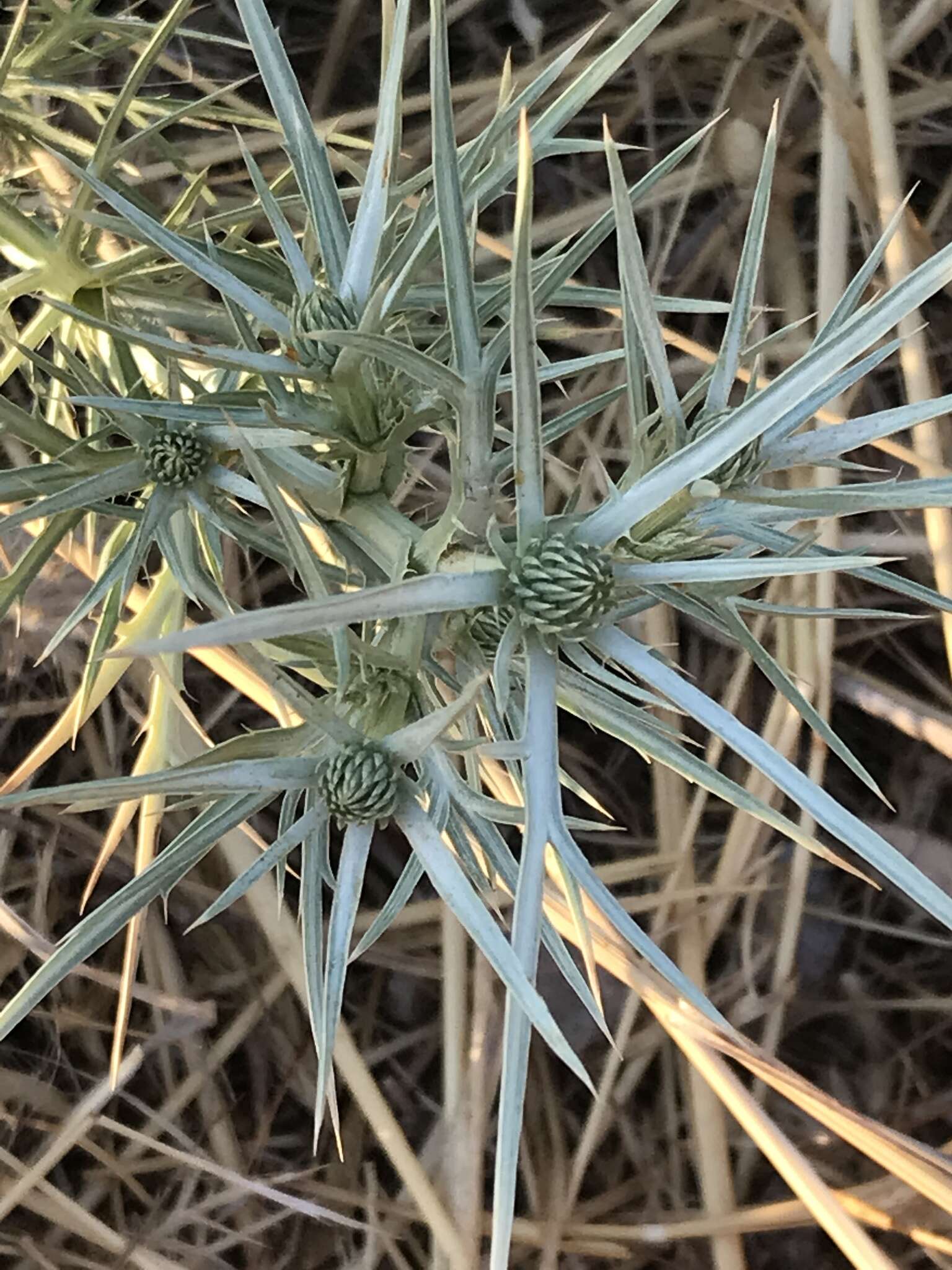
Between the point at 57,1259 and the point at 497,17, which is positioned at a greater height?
the point at 497,17

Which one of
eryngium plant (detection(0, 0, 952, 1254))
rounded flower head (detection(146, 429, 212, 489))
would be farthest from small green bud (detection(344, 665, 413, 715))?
rounded flower head (detection(146, 429, 212, 489))

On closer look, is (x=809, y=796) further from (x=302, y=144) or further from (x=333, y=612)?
(x=302, y=144)

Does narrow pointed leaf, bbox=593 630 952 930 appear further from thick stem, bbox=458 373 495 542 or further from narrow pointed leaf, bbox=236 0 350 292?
narrow pointed leaf, bbox=236 0 350 292

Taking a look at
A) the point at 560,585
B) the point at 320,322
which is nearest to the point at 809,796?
the point at 560,585

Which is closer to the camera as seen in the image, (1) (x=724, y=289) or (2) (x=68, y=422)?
(2) (x=68, y=422)

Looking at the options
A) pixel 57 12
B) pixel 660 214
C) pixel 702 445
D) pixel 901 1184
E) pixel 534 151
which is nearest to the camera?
pixel 702 445

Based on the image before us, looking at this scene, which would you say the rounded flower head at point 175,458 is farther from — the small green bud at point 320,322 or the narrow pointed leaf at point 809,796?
the narrow pointed leaf at point 809,796

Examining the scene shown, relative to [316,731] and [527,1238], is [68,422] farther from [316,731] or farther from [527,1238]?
[527,1238]

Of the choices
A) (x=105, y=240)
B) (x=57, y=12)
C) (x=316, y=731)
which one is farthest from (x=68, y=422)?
(x=316, y=731)
